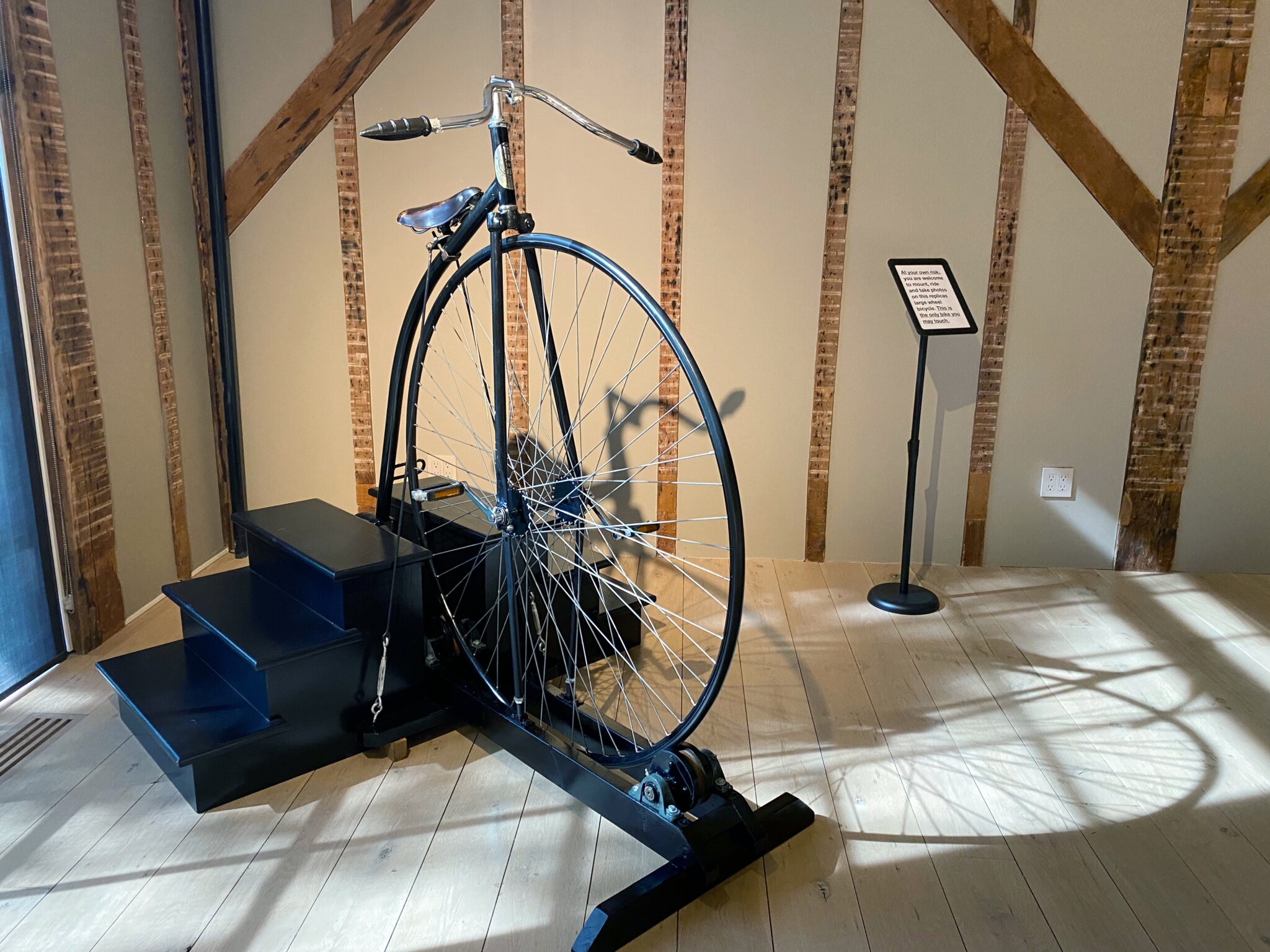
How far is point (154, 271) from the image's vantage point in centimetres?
308

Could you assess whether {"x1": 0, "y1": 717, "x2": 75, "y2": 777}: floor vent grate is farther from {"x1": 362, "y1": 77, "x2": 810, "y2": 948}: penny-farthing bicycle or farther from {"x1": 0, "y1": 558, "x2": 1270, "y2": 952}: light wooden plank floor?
{"x1": 362, "y1": 77, "x2": 810, "y2": 948}: penny-farthing bicycle

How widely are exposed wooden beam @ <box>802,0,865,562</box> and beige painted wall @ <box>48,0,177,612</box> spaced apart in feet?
7.37

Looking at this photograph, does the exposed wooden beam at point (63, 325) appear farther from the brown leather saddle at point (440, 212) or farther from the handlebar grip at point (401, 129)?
the handlebar grip at point (401, 129)

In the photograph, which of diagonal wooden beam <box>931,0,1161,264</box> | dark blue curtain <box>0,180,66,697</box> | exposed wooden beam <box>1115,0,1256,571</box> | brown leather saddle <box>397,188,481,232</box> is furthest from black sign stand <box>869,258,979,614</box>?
dark blue curtain <box>0,180,66,697</box>

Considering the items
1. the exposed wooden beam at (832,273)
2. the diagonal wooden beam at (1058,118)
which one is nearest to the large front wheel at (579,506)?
the exposed wooden beam at (832,273)

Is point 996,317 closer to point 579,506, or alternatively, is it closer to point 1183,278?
point 1183,278

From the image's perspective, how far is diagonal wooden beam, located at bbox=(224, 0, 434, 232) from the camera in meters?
3.30

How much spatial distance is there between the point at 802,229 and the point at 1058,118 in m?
0.90

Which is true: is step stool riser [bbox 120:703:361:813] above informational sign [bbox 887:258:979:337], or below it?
below

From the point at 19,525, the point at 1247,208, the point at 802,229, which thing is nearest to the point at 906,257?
the point at 802,229

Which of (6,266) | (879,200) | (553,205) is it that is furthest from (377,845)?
(879,200)

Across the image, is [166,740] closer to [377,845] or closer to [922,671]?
[377,845]

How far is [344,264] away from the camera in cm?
350

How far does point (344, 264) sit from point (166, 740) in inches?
77.8
